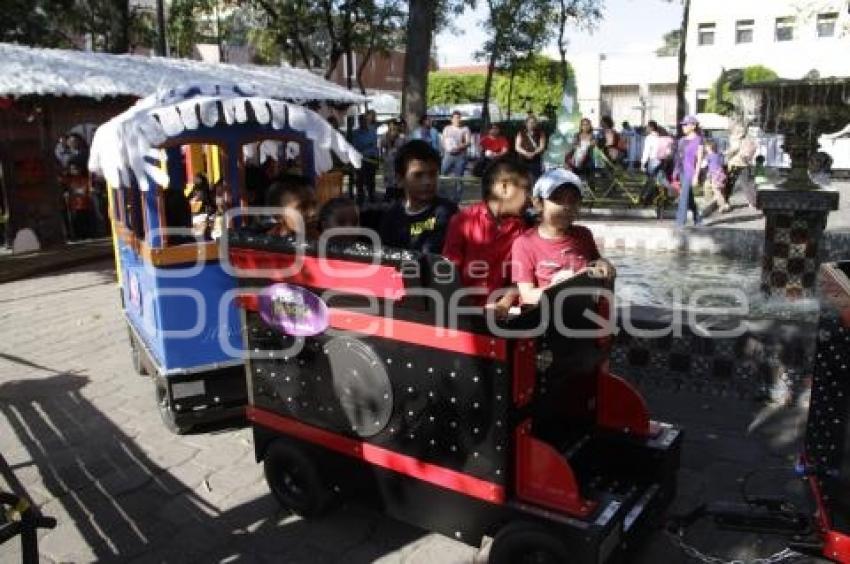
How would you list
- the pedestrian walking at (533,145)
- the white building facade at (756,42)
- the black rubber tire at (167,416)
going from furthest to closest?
the white building facade at (756,42) < the pedestrian walking at (533,145) < the black rubber tire at (167,416)

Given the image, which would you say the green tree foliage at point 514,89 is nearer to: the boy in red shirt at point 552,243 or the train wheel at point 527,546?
the boy in red shirt at point 552,243

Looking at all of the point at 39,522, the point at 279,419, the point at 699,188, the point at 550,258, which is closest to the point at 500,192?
the point at 550,258

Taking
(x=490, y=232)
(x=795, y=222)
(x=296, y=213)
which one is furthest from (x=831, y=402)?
(x=795, y=222)

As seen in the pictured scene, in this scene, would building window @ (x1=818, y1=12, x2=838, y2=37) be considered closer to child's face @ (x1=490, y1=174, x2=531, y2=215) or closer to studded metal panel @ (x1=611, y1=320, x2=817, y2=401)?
studded metal panel @ (x1=611, y1=320, x2=817, y2=401)

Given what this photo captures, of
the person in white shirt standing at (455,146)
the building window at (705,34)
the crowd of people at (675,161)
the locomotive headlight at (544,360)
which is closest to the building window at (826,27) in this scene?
the building window at (705,34)

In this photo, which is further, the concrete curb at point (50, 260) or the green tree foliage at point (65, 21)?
the green tree foliage at point (65, 21)

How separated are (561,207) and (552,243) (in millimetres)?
Result: 176

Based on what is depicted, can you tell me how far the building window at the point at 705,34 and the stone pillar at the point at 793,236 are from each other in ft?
139

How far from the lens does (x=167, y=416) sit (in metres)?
4.72

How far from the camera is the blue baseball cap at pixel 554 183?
10.5 feet

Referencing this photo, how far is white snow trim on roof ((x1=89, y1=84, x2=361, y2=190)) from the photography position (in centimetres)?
413

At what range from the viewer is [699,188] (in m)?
16.1

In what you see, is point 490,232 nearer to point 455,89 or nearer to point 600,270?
point 600,270

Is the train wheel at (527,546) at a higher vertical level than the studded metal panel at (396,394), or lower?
lower
